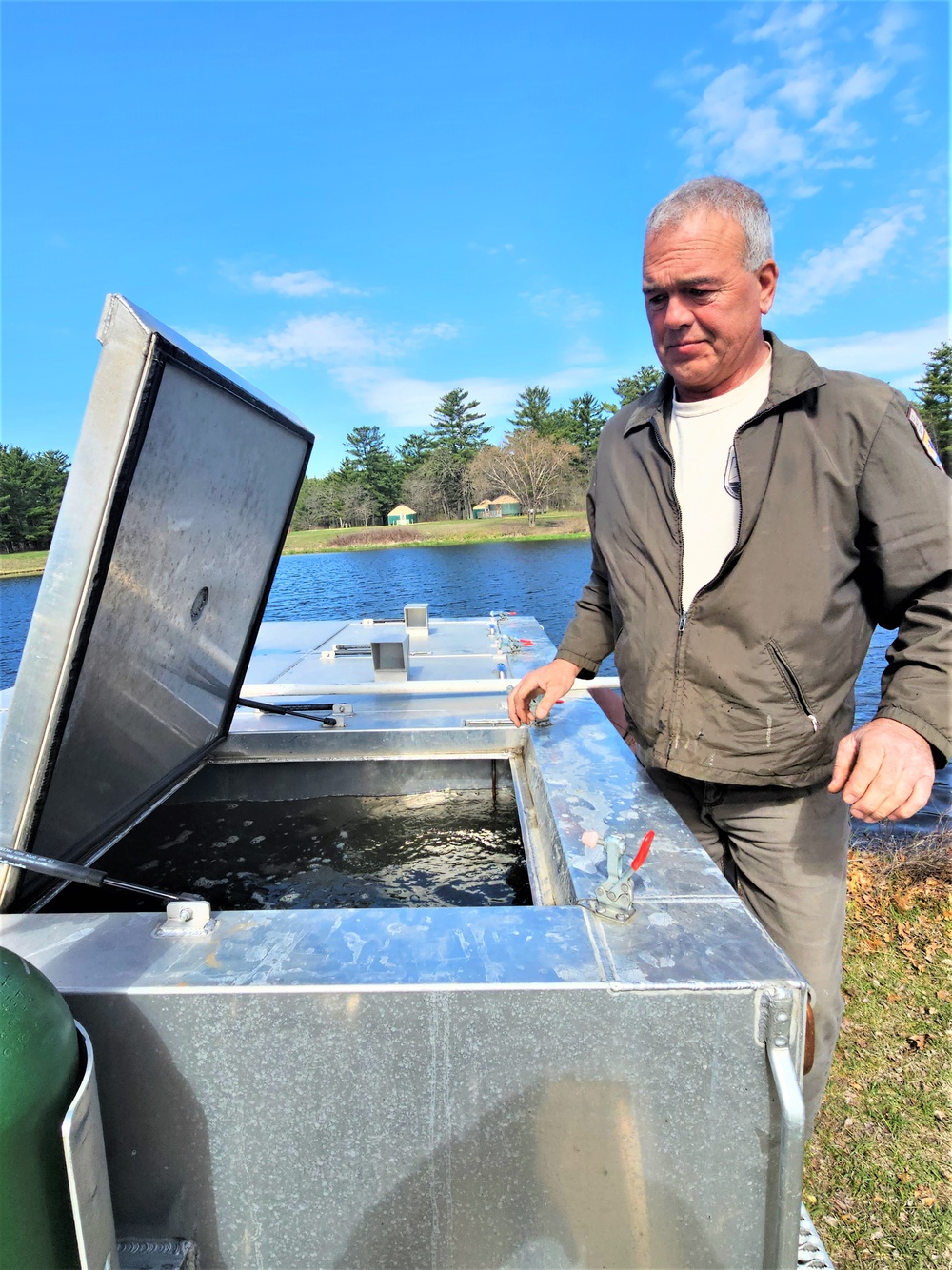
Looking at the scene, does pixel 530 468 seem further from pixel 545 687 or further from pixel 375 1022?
pixel 375 1022

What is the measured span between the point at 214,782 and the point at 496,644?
2.49 m

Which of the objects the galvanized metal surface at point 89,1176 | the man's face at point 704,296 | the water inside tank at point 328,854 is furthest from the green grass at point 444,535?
the galvanized metal surface at point 89,1176

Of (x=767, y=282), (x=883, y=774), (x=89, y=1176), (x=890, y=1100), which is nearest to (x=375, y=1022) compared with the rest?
(x=89, y=1176)

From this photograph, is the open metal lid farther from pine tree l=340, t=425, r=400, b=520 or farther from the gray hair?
pine tree l=340, t=425, r=400, b=520

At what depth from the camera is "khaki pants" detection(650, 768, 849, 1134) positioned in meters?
1.91

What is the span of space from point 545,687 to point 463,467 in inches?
2859

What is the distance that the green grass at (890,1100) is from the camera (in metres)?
2.09

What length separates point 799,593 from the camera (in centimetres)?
172

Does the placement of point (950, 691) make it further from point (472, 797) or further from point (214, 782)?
point (214, 782)

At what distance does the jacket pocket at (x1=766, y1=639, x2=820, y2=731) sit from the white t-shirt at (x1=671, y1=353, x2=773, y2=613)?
239 mm

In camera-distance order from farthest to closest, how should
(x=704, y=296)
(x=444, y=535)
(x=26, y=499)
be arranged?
(x=444, y=535) < (x=26, y=499) < (x=704, y=296)

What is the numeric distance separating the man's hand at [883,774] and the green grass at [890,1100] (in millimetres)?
1585

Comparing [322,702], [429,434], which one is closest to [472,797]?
[322,702]

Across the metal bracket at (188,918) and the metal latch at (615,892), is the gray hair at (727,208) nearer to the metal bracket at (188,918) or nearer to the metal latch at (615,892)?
the metal latch at (615,892)
